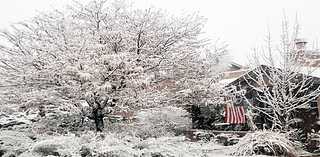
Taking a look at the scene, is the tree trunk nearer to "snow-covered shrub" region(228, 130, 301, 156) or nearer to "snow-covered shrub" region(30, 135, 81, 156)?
"snow-covered shrub" region(30, 135, 81, 156)

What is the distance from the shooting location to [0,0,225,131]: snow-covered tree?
5809 mm

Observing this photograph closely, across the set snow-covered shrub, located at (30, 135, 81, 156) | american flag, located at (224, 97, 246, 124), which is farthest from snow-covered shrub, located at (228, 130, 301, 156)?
snow-covered shrub, located at (30, 135, 81, 156)

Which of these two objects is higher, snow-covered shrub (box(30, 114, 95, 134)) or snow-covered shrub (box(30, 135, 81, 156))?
snow-covered shrub (box(30, 114, 95, 134))

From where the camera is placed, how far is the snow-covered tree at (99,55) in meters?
5.81

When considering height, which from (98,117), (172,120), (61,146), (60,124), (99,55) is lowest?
(172,120)

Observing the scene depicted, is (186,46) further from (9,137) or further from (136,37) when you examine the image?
(9,137)

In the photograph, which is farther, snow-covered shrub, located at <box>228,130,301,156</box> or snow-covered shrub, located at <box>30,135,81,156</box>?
snow-covered shrub, located at <box>228,130,301,156</box>

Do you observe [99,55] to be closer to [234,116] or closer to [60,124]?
[60,124]

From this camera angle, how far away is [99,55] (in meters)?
6.46

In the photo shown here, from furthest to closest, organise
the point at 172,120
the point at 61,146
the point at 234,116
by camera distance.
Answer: the point at 172,120 → the point at 234,116 → the point at 61,146

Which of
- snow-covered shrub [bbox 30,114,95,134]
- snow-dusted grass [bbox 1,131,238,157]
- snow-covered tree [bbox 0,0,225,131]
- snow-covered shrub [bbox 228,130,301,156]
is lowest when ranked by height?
snow-covered shrub [bbox 228,130,301,156]

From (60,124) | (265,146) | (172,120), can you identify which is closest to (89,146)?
(60,124)

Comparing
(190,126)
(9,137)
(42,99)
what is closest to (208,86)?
(42,99)

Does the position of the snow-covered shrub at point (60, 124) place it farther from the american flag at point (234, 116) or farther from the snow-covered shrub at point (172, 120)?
the american flag at point (234, 116)
